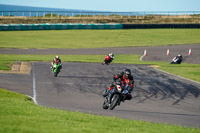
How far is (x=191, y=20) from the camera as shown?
86.6 metres

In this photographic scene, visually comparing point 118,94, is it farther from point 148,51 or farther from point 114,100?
point 148,51

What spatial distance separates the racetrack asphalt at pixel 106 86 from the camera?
1654cm

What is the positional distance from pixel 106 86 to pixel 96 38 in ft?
152

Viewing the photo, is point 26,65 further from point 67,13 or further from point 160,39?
point 67,13

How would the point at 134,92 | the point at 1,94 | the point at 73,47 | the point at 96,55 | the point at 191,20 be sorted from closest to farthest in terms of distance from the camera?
1. the point at 1,94
2. the point at 134,92
3. the point at 96,55
4. the point at 73,47
5. the point at 191,20

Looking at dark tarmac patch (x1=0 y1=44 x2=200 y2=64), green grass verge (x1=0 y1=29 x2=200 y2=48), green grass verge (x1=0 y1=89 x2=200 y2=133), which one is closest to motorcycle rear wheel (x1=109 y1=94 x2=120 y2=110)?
green grass verge (x1=0 y1=89 x2=200 y2=133)

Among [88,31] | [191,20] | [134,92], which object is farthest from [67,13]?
[134,92]

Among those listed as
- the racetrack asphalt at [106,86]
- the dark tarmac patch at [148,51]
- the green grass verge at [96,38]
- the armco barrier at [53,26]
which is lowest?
the racetrack asphalt at [106,86]

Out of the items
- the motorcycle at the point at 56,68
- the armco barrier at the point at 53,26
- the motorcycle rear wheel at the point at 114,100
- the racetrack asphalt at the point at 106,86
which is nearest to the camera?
the motorcycle rear wheel at the point at 114,100

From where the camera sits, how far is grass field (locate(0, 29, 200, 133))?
34.2 ft

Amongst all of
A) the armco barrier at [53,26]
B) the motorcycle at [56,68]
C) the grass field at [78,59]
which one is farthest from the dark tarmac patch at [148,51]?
the armco barrier at [53,26]

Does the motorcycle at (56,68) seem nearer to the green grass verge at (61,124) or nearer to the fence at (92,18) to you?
the green grass verge at (61,124)

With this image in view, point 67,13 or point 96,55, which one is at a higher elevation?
point 67,13

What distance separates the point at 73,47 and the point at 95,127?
161 ft
